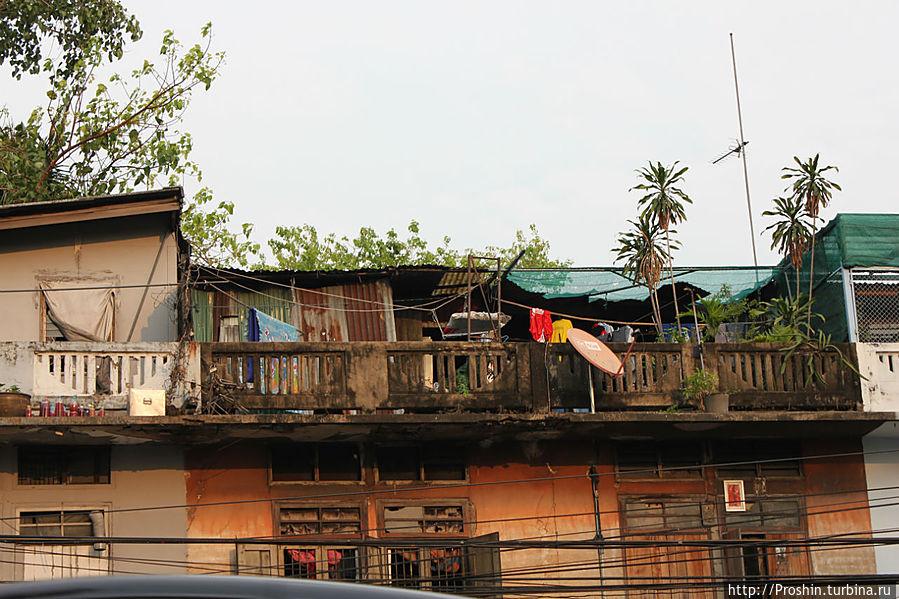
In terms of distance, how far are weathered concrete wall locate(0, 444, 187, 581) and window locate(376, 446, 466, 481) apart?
9.81ft

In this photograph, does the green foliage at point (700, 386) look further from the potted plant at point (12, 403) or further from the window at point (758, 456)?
the potted plant at point (12, 403)

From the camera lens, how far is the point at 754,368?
1573 centimetres

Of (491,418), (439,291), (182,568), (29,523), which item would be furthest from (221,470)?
(439,291)

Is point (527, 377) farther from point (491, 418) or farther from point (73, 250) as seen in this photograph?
point (73, 250)

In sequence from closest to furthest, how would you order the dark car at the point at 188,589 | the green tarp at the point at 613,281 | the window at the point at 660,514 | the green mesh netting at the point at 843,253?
→ the dark car at the point at 188,589, the window at the point at 660,514, the green mesh netting at the point at 843,253, the green tarp at the point at 613,281

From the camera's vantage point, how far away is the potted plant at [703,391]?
49.9 ft

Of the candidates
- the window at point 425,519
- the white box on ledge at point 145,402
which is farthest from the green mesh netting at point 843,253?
the white box on ledge at point 145,402

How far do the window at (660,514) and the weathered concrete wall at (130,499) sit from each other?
6.57m

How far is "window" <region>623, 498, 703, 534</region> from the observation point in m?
16.0

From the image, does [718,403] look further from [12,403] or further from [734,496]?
[12,403]

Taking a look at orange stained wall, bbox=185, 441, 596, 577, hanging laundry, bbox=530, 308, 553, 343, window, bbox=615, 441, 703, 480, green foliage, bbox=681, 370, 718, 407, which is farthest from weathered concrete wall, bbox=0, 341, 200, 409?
green foliage, bbox=681, 370, 718, 407

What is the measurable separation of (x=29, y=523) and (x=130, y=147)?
11307 mm

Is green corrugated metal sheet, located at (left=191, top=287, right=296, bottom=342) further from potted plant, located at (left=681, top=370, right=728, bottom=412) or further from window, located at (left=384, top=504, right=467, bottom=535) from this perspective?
potted plant, located at (left=681, top=370, right=728, bottom=412)

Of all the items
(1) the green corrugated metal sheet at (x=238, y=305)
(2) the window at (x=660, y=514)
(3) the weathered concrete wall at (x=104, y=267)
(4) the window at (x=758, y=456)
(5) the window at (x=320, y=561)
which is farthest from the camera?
(1) the green corrugated metal sheet at (x=238, y=305)
